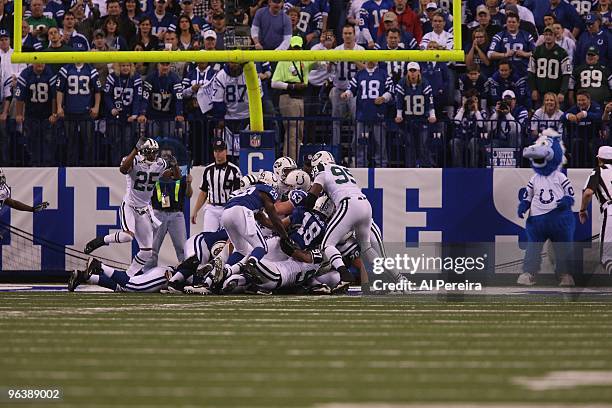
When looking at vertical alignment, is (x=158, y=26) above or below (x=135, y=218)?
above

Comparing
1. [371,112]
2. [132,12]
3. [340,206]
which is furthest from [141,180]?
[132,12]

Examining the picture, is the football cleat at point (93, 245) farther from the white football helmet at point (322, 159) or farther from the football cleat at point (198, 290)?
the white football helmet at point (322, 159)

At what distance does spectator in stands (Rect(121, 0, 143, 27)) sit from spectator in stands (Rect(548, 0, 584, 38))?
5.20 m

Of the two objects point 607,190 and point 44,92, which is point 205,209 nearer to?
point 44,92

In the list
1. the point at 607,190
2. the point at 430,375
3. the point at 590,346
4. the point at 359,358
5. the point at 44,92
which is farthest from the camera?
the point at 44,92

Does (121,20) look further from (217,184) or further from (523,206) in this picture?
(523,206)

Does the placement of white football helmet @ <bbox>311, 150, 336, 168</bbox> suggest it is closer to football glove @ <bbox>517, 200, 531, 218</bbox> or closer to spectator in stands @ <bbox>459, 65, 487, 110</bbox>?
football glove @ <bbox>517, 200, 531, 218</bbox>

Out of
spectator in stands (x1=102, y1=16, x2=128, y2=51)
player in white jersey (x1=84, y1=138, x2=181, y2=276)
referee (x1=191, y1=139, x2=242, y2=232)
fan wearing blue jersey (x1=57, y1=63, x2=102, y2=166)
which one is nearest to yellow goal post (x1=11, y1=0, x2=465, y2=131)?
player in white jersey (x1=84, y1=138, x2=181, y2=276)

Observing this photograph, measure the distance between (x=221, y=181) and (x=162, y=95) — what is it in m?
1.72

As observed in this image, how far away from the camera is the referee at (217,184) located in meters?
15.1

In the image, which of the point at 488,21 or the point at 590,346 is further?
the point at 488,21

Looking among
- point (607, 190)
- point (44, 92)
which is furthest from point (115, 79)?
point (607, 190)

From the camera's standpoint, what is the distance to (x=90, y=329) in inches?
347

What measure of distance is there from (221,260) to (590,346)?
5725 millimetres
